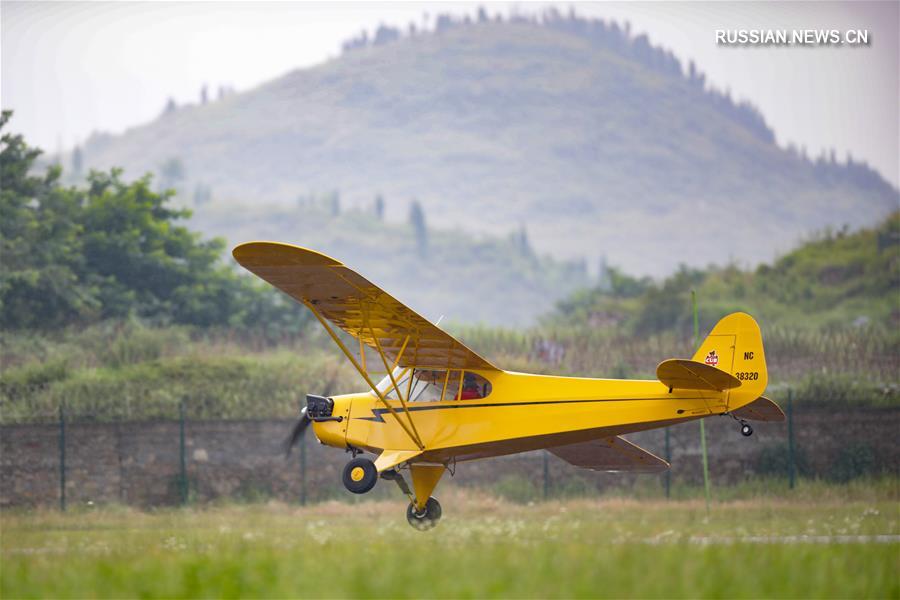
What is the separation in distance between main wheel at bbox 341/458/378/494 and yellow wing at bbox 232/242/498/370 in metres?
1.77

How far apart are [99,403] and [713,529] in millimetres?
17959

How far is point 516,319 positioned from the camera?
181 meters

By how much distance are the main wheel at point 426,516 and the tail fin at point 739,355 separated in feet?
16.1

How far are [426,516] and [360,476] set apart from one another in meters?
1.81

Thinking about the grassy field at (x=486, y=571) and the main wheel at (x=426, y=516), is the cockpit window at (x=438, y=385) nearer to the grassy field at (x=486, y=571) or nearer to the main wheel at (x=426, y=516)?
the main wheel at (x=426, y=516)

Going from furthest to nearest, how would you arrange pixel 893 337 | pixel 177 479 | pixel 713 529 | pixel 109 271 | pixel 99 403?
1. pixel 109 271
2. pixel 893 337
3. pixel 99 403
4. pixel 177 479
5. pixel 713 529

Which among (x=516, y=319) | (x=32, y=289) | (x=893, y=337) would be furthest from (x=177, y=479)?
(x=516, y=319)

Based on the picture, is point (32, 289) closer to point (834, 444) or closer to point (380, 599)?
point (834, 444)

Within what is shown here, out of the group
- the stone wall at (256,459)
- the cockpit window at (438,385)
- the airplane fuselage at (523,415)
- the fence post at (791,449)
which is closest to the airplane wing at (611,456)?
the airplane fuselage at (523,415)

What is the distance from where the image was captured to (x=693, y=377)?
62.6ft

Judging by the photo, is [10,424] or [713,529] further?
[10,424]

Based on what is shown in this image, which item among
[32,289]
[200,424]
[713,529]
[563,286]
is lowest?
[713,529]

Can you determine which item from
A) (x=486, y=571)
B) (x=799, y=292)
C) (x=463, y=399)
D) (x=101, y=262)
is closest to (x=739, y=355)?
(x=463, y=399)

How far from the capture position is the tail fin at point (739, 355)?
19516mm
